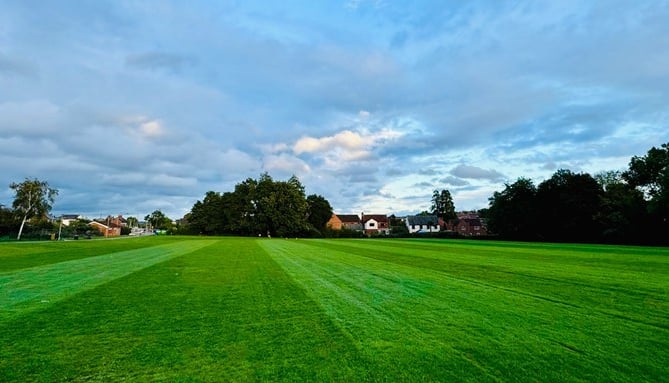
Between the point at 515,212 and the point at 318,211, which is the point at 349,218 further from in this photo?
the point at 515,212

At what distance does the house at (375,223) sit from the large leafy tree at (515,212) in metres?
69.3

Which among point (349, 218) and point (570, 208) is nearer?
point (570, 208)

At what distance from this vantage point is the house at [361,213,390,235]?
14662 cm

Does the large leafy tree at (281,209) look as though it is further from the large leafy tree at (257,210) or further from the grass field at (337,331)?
the grass field at (337,331)

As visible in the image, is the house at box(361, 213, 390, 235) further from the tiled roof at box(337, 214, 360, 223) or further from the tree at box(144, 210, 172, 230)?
the tree at box(144, 210, 172, 230)

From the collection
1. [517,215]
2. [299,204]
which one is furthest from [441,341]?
[299,204]

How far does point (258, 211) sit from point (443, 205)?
8259 cm

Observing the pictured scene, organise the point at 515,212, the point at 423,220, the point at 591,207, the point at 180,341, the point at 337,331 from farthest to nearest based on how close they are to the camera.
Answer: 1. the point at 423,220
2. the point at 515,212
3. the point at 591,207
4. the point at 337,331
5. the point at 180,341

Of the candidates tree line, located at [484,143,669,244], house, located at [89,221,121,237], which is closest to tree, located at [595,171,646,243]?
tree line, located at [484,143,669,244]

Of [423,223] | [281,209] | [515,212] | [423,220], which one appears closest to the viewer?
[515,212]

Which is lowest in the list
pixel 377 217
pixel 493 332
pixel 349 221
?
pixel 493 332

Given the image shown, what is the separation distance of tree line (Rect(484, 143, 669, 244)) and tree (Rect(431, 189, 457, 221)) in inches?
2612

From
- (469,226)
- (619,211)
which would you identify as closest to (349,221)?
(469,226)

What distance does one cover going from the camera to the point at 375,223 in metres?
148
